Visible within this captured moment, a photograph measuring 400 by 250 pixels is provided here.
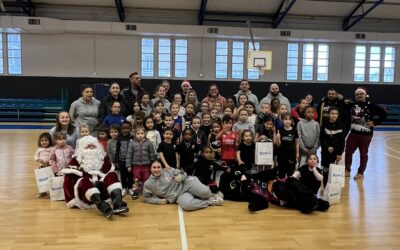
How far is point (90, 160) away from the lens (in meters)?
4.70

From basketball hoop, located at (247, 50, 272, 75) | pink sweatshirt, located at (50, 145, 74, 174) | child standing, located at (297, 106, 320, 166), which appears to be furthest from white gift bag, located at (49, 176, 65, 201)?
basketball hoop, located at (247, 50, 272, 75)

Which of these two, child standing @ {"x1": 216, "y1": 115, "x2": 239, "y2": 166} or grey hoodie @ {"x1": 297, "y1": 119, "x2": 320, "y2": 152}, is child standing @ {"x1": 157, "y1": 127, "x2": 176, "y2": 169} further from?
grey hoodie @ {"x1": 297, "y1": 119, "x2": 320, "y2": 152}

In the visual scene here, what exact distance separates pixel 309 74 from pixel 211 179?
524 inches

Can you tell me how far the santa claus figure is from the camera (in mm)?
4262

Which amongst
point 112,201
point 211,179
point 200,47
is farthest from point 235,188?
point 200,47

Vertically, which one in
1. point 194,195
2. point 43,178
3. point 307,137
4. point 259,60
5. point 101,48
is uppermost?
point 101,48

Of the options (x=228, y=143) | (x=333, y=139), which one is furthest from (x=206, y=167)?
(x=333, y=139)

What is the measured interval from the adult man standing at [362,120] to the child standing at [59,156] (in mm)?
4642

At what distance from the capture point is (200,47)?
16.5m

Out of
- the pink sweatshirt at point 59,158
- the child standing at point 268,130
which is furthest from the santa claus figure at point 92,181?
the child standing at point 268,130

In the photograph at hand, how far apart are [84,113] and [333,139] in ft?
12.7

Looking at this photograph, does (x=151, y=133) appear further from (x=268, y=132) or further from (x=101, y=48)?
(x=101, y=48)

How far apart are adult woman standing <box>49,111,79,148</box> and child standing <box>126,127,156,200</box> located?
864 mm

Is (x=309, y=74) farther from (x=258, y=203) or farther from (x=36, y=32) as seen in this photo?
(x=258, y=203)
